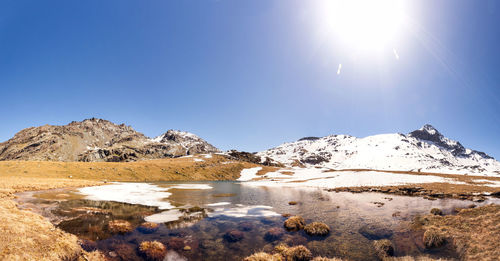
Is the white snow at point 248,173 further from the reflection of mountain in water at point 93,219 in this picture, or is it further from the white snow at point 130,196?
the reflection of mountain in water at point 93,219

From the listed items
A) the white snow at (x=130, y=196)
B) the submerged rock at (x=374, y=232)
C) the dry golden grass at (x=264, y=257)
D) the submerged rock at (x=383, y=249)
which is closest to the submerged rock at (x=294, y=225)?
the submerged rock at (x=374, y=232)

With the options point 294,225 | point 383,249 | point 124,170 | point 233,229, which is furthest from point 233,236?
point 124,170

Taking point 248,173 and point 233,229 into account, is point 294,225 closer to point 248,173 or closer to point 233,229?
point 233,229

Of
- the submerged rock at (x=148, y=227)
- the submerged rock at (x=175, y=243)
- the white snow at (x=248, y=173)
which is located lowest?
the white snow at (x=248, y=173)

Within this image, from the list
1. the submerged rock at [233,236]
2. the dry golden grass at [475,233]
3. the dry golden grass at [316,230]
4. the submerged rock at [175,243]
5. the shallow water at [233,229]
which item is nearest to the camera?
the dry golden grass at [475,233]

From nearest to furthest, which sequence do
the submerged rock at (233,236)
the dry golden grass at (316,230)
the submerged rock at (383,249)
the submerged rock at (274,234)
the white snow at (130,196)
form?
the submerged rock at (383,249)
the submerged rock at (233,236)
the submerged rock at (274,234)
the dry golden grass at (316,230)
the white snow at (130,196)

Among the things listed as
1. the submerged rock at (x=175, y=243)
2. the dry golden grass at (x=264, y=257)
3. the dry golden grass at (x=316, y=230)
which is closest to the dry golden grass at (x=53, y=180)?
the submerged rock at (x=175, y=243)

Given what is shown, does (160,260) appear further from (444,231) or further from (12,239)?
(444,231)

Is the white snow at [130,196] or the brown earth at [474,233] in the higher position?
the brown earth at [474,233]

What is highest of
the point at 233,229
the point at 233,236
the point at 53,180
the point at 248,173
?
the point at 53,180

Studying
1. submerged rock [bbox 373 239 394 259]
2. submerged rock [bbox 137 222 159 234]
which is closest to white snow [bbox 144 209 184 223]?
submerged rock [bbox 137 222 159 234]

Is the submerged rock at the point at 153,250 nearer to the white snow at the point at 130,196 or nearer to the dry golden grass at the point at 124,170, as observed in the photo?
the white snow at the point at 130,196

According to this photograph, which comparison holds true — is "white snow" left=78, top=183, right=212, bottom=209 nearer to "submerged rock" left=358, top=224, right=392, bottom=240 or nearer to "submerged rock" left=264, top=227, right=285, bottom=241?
"submerged rock" left=264, top=227, right=285, bottom=241

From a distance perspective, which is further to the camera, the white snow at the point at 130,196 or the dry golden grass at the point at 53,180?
the white snow at the point at 130,196
